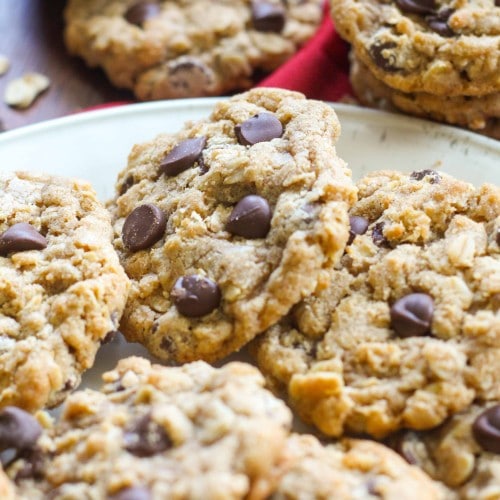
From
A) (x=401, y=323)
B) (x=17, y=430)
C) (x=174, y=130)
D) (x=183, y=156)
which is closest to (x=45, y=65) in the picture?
(x=174, y=130)

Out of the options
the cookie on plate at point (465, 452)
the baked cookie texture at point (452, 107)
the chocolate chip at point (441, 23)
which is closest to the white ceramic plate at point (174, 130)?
the baked cookie texture at point (452, 107)

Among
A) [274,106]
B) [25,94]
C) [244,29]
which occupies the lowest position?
[25,94]

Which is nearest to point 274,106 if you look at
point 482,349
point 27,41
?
point 482,349

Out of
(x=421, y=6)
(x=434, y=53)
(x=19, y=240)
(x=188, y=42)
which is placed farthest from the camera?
(x=188, y=42)

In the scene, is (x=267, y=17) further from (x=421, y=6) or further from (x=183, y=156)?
(x=183, y=156)

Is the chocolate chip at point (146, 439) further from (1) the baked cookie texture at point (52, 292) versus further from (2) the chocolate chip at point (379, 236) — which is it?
(2) the chocolate chip at point (379, 236)

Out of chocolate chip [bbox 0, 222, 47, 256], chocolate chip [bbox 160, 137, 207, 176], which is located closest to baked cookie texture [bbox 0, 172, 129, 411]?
chocolate chip [bbox 0, 222, 47, 256]

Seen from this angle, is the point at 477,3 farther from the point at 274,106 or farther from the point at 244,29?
the point at 244,29
